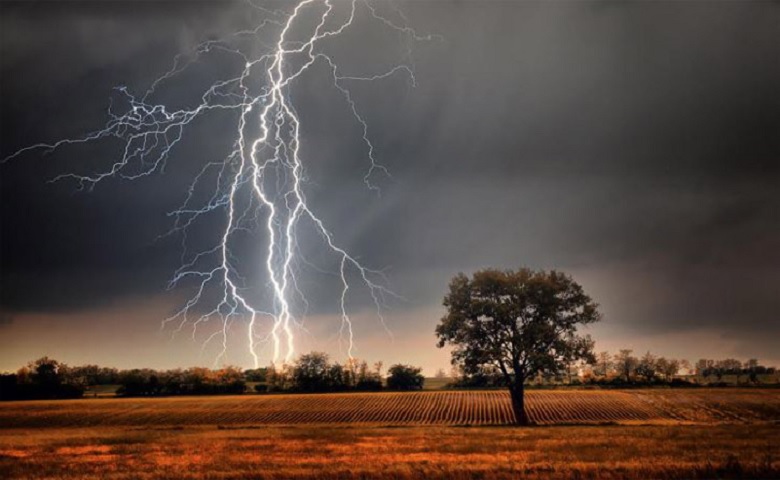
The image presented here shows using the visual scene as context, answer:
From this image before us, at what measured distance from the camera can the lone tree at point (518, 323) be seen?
3594 cm

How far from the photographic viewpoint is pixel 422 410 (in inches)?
1884

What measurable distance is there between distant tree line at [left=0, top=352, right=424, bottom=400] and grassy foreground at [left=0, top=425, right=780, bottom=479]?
46888 mm

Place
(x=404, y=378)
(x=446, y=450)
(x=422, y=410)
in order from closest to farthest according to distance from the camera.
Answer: (x=446, y=450), (x=422, y=410), (x=404, y=378)

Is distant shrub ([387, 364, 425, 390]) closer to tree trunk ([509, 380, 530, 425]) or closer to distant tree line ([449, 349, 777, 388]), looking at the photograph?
distant tree line ([449, 349, 777, 388])

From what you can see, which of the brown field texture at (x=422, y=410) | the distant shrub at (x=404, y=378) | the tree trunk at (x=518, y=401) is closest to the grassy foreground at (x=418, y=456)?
the tree trunk at (x=518, y=401)

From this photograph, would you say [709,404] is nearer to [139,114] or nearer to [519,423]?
[519,423]

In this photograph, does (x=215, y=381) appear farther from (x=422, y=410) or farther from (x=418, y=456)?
(x=418, y=456)

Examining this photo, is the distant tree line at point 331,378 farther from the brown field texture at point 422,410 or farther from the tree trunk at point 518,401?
the tree trunk at point 518,401

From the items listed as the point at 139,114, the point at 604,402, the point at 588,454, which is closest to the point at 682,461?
the point at 588,454

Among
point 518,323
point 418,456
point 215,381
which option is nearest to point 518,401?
point 518,323

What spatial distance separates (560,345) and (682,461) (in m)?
19.2

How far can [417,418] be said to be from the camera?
42625 millimetres

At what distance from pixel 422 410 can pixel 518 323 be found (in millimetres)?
14515

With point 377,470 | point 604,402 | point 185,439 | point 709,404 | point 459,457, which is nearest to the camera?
point 377,470
